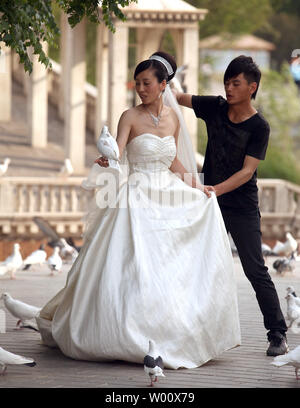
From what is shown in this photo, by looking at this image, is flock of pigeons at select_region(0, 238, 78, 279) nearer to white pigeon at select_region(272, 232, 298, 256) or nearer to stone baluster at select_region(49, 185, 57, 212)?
white pigeon at select_region(272, 232, 298, 256)

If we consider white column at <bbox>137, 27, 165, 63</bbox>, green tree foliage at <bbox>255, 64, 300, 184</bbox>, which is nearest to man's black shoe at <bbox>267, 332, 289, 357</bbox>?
white column at <bbox>137, 27, 165, 63</bbox>

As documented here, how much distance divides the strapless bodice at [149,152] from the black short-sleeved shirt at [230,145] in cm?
34

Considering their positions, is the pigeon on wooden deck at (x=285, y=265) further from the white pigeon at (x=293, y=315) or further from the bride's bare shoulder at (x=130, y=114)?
the bride's bare shoulder at (x=130, y=114)

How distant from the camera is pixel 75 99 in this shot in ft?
85.4

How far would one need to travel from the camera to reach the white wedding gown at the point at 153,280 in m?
7.44

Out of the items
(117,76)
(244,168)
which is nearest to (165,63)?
(244,168)

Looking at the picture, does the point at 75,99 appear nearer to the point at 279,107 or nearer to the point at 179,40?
the point at 179,40

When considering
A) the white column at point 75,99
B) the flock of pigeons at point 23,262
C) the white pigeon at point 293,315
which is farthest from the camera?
the white column at point 75,99

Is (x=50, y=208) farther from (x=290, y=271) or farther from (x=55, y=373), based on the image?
(x=55, y=373)

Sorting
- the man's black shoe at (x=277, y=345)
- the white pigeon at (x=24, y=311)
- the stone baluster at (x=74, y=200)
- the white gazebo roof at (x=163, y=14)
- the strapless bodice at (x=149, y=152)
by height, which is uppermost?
the white gazebo roof at (x=163, y=14)

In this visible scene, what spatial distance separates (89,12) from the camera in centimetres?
799

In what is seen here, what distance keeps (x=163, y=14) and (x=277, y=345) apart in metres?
15.6

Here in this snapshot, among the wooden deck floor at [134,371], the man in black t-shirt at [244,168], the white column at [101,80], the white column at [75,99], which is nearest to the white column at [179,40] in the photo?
the white column at [75,99]

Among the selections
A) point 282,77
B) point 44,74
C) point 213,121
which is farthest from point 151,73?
point 282,77
